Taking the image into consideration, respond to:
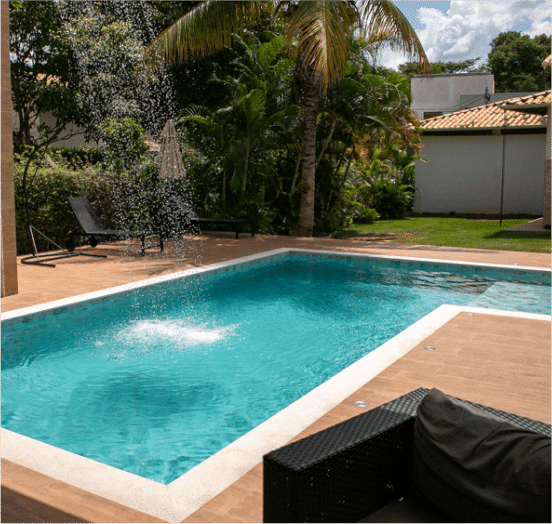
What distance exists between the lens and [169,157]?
14.1 m

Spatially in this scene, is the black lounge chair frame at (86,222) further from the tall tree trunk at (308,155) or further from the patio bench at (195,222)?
the tall tree trunk at (308,155)

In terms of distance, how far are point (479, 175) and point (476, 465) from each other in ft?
72.7

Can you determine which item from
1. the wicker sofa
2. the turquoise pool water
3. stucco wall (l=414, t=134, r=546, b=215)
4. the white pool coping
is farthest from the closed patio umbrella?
the wicker sofa

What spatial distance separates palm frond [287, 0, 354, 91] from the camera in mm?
11875

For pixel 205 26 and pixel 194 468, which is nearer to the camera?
pixel 194 468

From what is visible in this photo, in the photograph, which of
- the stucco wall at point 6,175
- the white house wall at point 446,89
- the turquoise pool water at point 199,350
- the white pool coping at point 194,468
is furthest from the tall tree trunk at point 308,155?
the white house wall at point 446,89

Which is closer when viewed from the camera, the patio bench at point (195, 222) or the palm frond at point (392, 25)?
the palm frond at point (392, 25)

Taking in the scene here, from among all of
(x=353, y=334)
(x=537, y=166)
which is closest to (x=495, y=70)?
(x=537, y=166)

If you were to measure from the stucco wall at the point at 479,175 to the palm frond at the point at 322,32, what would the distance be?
11.4 metres

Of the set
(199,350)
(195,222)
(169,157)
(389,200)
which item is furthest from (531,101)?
(199,350)

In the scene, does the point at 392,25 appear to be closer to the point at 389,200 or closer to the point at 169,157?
the point at 169,157

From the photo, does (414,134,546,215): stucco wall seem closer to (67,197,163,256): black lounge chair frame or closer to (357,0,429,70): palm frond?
(357,0,429,70): palm frond

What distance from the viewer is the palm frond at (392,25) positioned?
13.4 metres

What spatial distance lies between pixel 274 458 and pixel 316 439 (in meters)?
0.21
